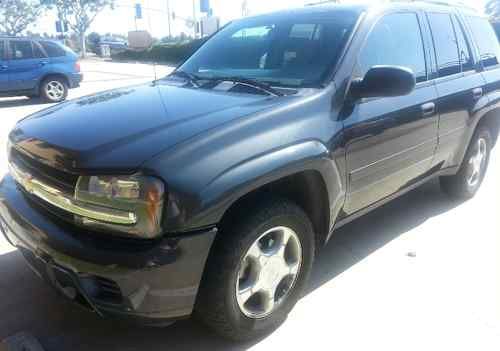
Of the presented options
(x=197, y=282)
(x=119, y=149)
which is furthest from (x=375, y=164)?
(x=119, y=149)

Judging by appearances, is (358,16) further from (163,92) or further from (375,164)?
(163,92)

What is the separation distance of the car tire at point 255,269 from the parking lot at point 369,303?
16 cm

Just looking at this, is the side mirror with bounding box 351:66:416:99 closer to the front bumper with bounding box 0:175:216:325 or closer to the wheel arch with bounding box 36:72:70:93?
the front bumper with bounding box 0:175:216:325

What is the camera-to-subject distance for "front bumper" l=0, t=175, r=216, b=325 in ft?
5.76

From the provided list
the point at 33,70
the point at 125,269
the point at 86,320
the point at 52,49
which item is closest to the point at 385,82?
the point at 125,269

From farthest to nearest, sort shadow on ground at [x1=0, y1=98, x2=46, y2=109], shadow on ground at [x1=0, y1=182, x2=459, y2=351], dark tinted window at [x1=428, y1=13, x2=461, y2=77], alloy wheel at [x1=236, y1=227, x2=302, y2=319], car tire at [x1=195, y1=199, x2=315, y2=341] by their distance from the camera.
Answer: shadow on ground at [x1=0, y1=98, x2=46, y2=109], dark tinted window at [x1=428, y1=13, x2=461, y2=77], shadow on ground at [x1=0, y1=182, x2=459, y2=351], alloy wheel at [x1=236, y1=227, x2=302, y2=319], car tire at [x1=195, y1=199, x2=315, y2=341]

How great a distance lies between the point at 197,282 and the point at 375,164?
140 cm

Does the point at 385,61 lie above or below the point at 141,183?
above

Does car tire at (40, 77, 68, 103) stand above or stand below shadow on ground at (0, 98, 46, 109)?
above

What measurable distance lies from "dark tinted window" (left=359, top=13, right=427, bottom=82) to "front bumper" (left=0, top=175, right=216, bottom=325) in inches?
63.4

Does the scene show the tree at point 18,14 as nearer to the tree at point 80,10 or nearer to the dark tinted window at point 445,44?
the tree at point 80,10

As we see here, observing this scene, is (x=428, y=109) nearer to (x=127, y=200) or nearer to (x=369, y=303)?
(x=369, y=303)

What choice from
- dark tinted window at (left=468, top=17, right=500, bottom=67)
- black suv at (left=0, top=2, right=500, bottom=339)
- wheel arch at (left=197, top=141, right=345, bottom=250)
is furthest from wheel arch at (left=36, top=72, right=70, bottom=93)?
wheel arch at (left=197, top=141, right=345, bottom=250)

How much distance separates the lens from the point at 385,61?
9.54 feet
